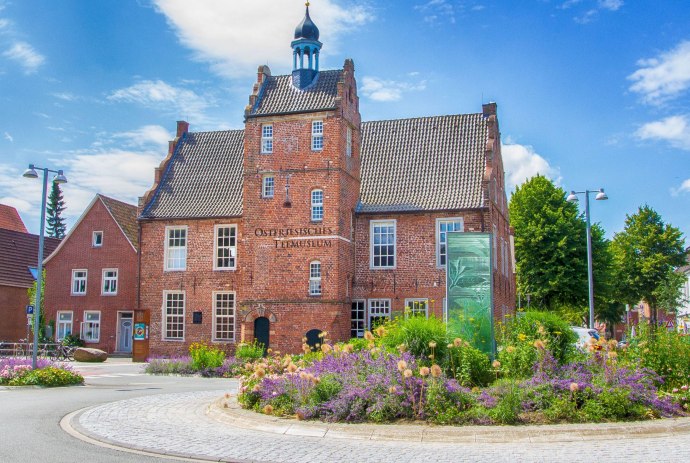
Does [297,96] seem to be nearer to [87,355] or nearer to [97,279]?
[87,355]

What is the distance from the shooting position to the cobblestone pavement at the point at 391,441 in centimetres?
1088

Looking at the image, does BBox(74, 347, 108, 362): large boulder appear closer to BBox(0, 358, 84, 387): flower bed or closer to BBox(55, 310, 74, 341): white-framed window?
BBox(55, 310, 74, 341): white-framed window

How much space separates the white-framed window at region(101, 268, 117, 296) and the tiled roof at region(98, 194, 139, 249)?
220 cm

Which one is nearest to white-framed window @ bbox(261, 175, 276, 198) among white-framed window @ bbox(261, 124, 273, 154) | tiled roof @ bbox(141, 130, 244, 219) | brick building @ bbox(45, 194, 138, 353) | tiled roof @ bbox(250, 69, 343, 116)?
white-framed window @ bbox(261, 124, 273, 154)

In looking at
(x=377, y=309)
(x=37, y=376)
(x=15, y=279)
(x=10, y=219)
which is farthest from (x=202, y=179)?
(x=10, y=219)

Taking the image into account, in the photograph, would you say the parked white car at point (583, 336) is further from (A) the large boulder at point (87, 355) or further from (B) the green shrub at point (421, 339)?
(A) the large boulder at point (87, 355)

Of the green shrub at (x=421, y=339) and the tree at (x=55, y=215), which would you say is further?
the tree at (x=55, y=215)

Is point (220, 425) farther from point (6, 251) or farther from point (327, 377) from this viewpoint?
point (6, 251)

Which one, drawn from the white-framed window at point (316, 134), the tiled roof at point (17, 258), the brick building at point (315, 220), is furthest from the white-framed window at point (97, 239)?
the white-framed window at point (316, 134)

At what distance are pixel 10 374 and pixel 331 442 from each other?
15523 millimetres

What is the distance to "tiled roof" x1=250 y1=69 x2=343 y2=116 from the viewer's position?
3441 cm

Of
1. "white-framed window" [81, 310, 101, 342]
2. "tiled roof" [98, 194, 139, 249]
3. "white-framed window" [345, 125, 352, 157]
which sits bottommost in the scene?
"white-framed window" [81, 310, 101, 342]

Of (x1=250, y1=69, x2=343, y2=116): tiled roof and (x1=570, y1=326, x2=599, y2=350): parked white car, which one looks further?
(x1=250, y1=69, x2=343, y2=116): tiled roof

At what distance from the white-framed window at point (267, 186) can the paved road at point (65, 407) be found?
9.76 meters
